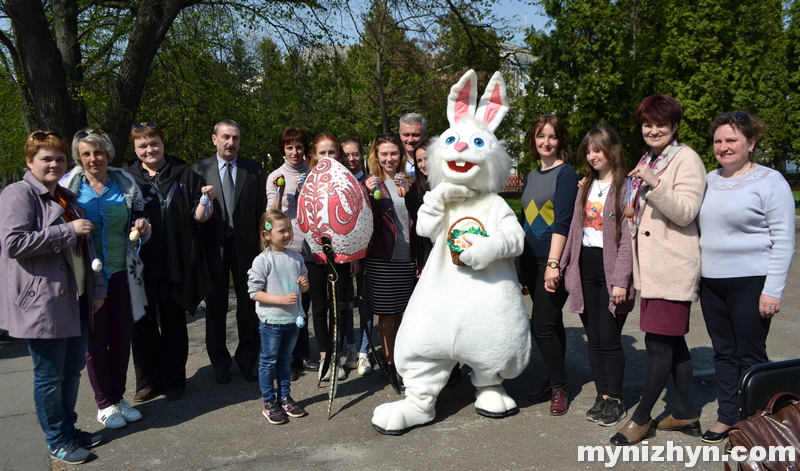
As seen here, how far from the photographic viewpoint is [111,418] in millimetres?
3740

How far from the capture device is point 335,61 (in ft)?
32.4

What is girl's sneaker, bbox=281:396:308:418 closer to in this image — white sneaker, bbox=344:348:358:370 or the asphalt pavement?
the asphalt pavement

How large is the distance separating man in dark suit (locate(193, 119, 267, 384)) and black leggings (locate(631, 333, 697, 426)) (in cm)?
298

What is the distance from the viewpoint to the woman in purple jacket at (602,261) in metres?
3.44

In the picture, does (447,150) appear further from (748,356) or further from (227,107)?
(227,107)

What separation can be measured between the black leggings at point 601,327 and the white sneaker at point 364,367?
189cm

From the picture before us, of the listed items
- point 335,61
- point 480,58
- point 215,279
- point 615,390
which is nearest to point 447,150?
point 615,390

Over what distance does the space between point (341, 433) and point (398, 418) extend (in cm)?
41

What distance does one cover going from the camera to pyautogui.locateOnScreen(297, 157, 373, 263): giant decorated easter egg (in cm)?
377

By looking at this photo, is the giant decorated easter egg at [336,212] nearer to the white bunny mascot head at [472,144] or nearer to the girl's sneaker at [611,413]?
the white bunny mascot head at [472,144]

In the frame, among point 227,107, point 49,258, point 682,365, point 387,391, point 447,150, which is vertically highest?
point 227,107

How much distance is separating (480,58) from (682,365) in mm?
8867

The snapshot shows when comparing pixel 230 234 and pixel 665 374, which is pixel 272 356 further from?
pixel 665 374

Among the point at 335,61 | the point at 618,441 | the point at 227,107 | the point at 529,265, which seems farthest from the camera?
the point at 227,107
